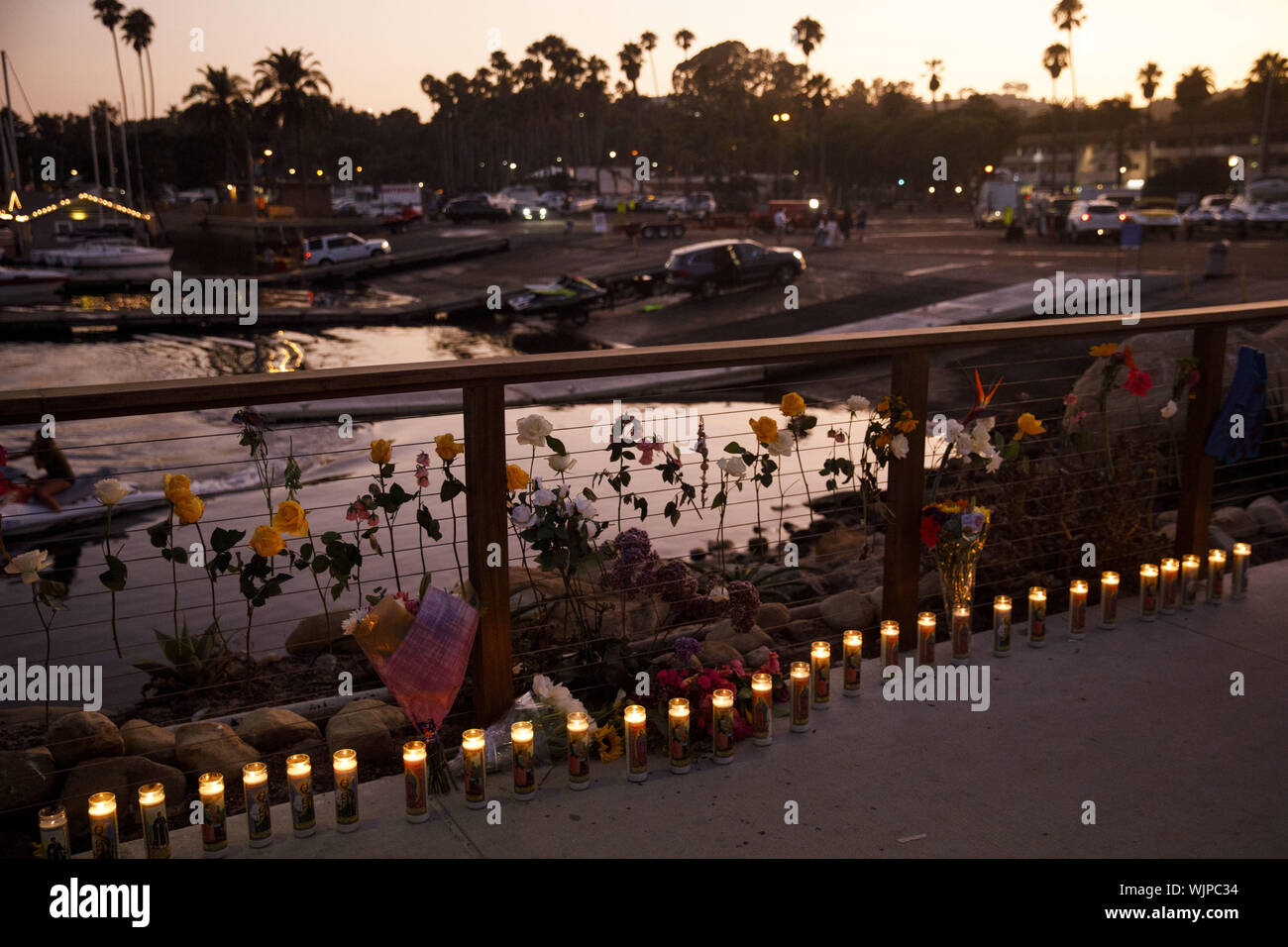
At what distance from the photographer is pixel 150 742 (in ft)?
12.8

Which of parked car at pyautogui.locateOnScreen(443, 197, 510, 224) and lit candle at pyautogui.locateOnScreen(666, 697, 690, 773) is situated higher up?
parked car at pyautogui.locateOnScreen(443, 197, 510, 224)

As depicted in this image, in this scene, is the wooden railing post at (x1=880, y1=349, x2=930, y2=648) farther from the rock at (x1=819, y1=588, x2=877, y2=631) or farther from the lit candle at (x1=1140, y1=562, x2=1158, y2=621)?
the lit candle at (x1=1140, y1=562, x2=1158, y2=621)

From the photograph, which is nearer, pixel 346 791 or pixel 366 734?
pixel 346 791

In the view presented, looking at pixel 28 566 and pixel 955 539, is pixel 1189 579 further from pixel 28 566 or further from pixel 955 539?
pixel 28 566

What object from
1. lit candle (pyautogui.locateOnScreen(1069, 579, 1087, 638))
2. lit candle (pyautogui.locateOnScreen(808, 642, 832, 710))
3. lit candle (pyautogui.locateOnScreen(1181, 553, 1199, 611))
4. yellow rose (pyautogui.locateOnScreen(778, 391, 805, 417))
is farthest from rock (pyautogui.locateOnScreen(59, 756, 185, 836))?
lit candle (pyautogui.locateOnScreen(1181, 553, 1199, 611))

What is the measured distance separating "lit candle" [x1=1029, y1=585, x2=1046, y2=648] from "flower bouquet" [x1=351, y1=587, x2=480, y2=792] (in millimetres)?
2413

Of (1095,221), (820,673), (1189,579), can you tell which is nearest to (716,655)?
(820,673)

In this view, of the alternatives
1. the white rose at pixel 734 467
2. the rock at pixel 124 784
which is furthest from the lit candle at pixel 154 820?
the white rose at pixel 734 467

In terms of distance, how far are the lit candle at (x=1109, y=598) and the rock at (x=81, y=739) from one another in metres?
3.89

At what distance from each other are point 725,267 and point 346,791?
26714mm

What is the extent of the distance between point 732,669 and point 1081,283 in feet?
77.5

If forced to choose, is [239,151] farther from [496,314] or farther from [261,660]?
[261,660]

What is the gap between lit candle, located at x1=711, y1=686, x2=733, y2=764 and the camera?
358cm

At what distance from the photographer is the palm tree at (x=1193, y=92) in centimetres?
9731
